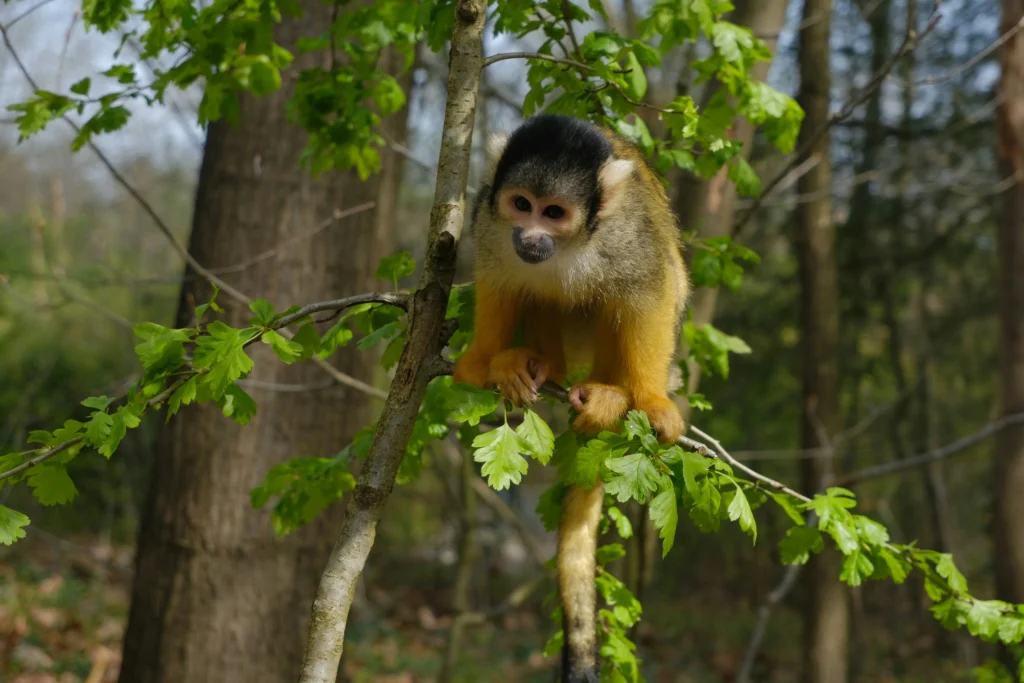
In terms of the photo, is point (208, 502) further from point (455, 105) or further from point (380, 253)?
point (455, 105)

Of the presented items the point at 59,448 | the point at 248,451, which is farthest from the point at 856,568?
the point at 248,451

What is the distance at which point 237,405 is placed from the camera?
6.68 feet

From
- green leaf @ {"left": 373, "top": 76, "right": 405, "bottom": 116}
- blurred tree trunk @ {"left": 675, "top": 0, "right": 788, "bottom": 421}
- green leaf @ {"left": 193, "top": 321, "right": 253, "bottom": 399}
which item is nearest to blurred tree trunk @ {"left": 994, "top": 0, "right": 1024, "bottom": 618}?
blurred tree trunk @ {"left": 675, "top": 0, "right": 788, "bottom": 421}

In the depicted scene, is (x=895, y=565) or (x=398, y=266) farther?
(x=398, y=266)

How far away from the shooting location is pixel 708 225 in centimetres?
434

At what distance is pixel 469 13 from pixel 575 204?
31.7 inches

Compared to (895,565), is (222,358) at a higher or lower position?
higher

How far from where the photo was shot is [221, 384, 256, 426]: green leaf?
202 cm

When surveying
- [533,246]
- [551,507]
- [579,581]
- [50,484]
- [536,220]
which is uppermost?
[536,220]

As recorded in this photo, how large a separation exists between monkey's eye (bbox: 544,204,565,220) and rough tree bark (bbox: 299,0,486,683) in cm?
65

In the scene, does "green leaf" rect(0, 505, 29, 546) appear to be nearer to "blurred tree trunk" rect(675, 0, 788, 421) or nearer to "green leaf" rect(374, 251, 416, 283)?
"green leaf" rect(374, 251, 416, 283)

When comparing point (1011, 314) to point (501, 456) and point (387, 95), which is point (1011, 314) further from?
point (501, 456)

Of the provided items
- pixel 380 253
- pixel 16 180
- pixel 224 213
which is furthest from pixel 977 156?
pixel 16 180

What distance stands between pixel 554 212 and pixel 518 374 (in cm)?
59
